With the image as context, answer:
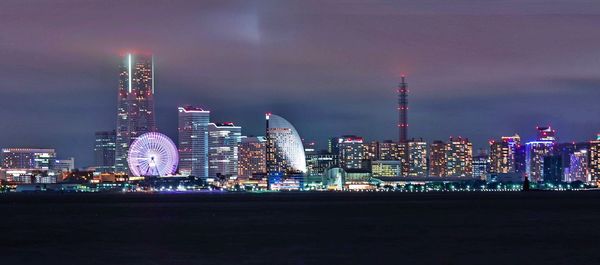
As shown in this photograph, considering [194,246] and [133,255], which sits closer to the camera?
[133,255]

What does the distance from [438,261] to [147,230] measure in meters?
36.7

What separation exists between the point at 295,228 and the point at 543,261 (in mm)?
35949

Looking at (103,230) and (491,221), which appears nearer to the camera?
(103,230)

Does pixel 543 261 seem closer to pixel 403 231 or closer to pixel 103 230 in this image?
pixel 403 231

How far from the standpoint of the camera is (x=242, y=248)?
2717 inches

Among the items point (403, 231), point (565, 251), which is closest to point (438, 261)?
point (565, 251)

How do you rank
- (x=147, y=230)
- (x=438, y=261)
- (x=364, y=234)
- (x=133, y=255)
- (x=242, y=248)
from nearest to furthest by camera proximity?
(x=438, y=261) < (x=133, y=255) < (x=242, y=248) < (x=364, y=234) < (x=147, y=230)

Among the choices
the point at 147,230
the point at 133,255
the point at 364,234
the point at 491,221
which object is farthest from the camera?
the point at 491,221

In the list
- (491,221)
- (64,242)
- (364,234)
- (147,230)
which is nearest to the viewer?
(64,242)

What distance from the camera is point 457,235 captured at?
8006 centimetres

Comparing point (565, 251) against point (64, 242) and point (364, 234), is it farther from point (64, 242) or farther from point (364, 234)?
point (64, 242)

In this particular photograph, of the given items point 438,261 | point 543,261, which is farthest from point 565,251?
point 438,261

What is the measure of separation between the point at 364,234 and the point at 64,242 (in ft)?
77.3

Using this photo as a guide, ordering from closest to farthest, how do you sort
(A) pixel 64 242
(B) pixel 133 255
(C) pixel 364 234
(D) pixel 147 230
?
(B) pixel 133 255, (A) pixel 64 242, (C) pixel 364 234, (D) pixel 147 230
